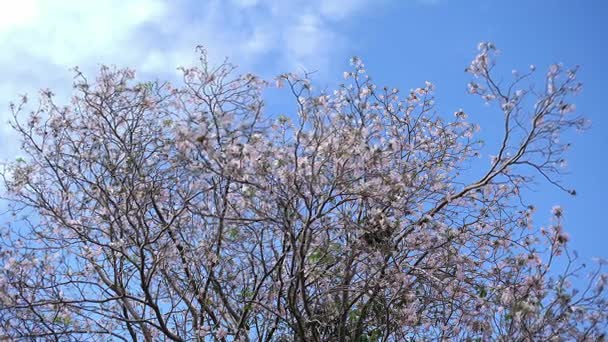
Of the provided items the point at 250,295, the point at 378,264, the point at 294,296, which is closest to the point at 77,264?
the point at 250,295

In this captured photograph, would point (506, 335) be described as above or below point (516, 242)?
below

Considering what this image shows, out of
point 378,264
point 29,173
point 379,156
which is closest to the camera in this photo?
point 379,156

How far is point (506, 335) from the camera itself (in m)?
5.81

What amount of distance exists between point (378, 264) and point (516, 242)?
1358 millimetres

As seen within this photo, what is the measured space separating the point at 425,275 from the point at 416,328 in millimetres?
662

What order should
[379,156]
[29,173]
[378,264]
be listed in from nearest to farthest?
[379,156]
[378,264]
[29,173]

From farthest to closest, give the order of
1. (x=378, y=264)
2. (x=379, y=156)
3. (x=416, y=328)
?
1. (x=416, y=328)
2. (x=378, y=264)
3. (x=379, y=156)

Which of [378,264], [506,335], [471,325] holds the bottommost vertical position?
[506,335]

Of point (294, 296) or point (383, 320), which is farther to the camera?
point (383, 320)

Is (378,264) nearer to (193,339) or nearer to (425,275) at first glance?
(425,275)

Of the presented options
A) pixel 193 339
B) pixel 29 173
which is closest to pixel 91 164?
pixel 29 173

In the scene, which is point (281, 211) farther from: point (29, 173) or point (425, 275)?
point (29, 173)

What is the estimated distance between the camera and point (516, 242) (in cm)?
711

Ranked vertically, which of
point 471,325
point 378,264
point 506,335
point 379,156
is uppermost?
point 379,156
